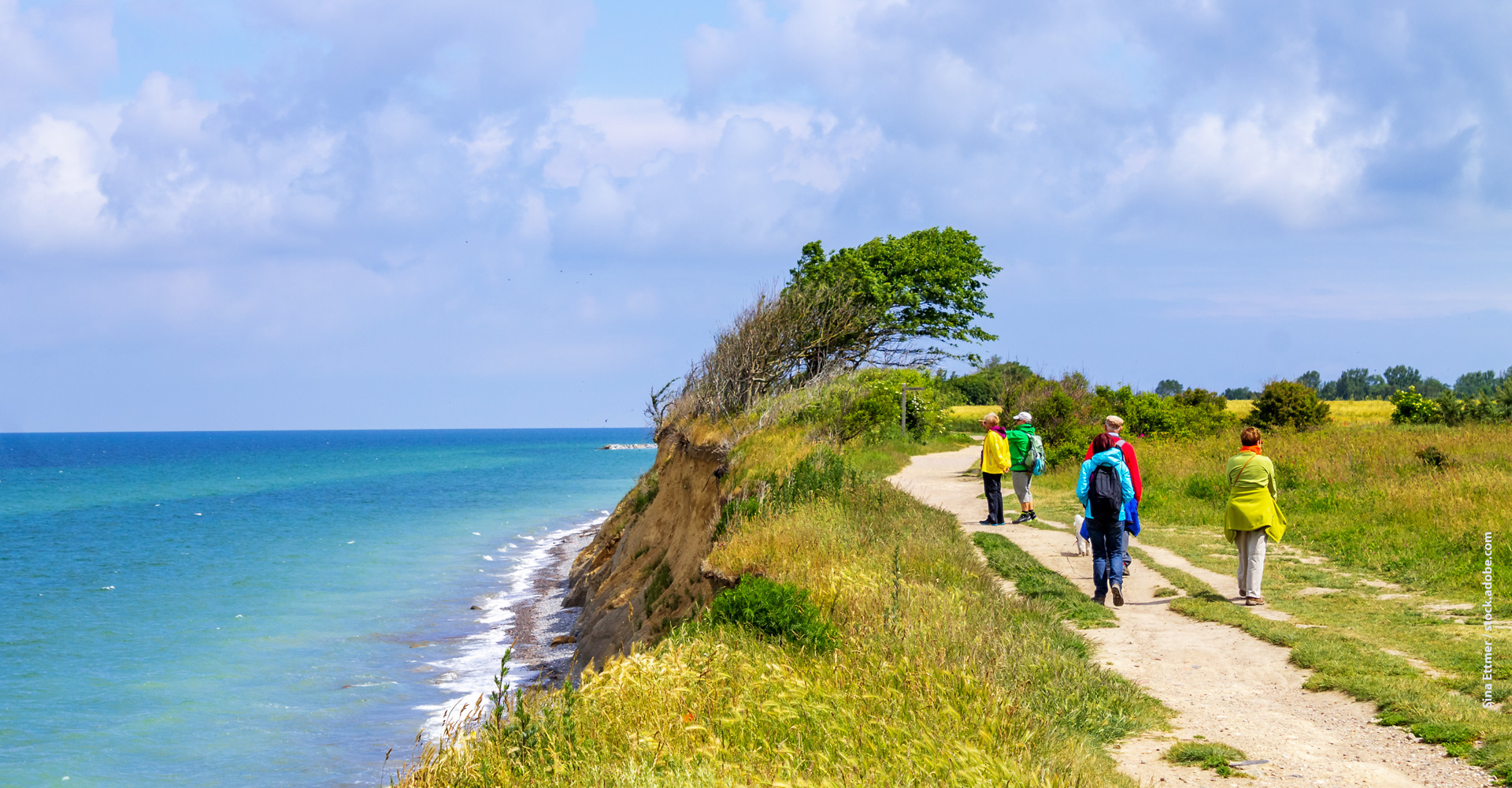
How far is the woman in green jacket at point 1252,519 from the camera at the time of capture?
1015 cm

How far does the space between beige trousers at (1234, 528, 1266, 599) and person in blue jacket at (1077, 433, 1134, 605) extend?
125 cm

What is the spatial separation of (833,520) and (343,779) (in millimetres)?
6694

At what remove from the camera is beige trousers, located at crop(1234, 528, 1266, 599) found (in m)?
10.2

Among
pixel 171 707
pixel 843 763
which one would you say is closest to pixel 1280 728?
pixel 843 763

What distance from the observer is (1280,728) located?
20.7 ft

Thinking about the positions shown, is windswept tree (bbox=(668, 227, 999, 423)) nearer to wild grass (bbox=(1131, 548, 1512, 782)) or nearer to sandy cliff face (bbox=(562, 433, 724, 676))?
sandy cliff face (bbox=(562, 433, 724, 676))

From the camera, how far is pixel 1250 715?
21.7 ft

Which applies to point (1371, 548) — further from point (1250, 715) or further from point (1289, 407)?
point (1289, 407)

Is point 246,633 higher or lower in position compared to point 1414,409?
lower

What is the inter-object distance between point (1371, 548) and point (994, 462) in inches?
209

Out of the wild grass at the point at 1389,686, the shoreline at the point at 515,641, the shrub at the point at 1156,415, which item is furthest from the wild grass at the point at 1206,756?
the shrub at the point at 1156,415

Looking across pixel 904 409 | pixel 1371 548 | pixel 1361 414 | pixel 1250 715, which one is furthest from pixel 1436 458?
pixel 1361 414

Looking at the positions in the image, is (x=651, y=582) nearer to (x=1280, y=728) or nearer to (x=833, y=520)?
(x=833, y=520)

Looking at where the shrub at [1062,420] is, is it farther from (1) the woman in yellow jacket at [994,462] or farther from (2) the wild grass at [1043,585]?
(2) the wild grass at [1043,585]
